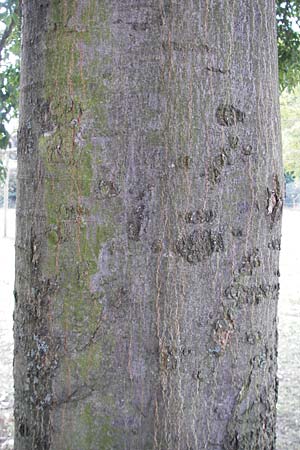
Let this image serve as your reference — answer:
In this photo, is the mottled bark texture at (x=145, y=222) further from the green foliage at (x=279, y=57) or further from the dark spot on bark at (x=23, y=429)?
the green foliage at (x=279, y=57)

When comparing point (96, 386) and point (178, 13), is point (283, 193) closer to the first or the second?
point (178, 13)

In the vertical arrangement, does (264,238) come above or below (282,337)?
above

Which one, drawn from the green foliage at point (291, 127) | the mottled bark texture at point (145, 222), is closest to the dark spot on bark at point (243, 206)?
the mottled bark texture at point (145, 222)

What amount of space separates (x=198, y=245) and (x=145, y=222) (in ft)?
0.47

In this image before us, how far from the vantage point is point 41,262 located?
135 centimetres

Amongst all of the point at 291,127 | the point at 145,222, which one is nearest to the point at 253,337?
the point at 145,222

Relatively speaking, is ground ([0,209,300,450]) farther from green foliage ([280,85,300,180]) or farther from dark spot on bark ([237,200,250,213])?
dark spot on bark ([237,200,250,213])

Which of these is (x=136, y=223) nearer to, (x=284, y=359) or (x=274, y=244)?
(x=274, y=244)

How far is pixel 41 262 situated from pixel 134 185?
0.32 metres

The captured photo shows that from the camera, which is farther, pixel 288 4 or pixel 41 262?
pixel 288 4

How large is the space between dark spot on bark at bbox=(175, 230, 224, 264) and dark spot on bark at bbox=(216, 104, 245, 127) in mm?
272

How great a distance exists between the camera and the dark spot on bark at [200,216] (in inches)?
50.7

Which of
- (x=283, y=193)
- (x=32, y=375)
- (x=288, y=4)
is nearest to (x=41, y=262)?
(x=32, y=375)

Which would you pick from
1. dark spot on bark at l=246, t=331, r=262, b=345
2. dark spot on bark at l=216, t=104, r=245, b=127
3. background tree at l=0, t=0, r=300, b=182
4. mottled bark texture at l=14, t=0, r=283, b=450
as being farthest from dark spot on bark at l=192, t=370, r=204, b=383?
background tree at l=0, t=0, r=300, b=182
